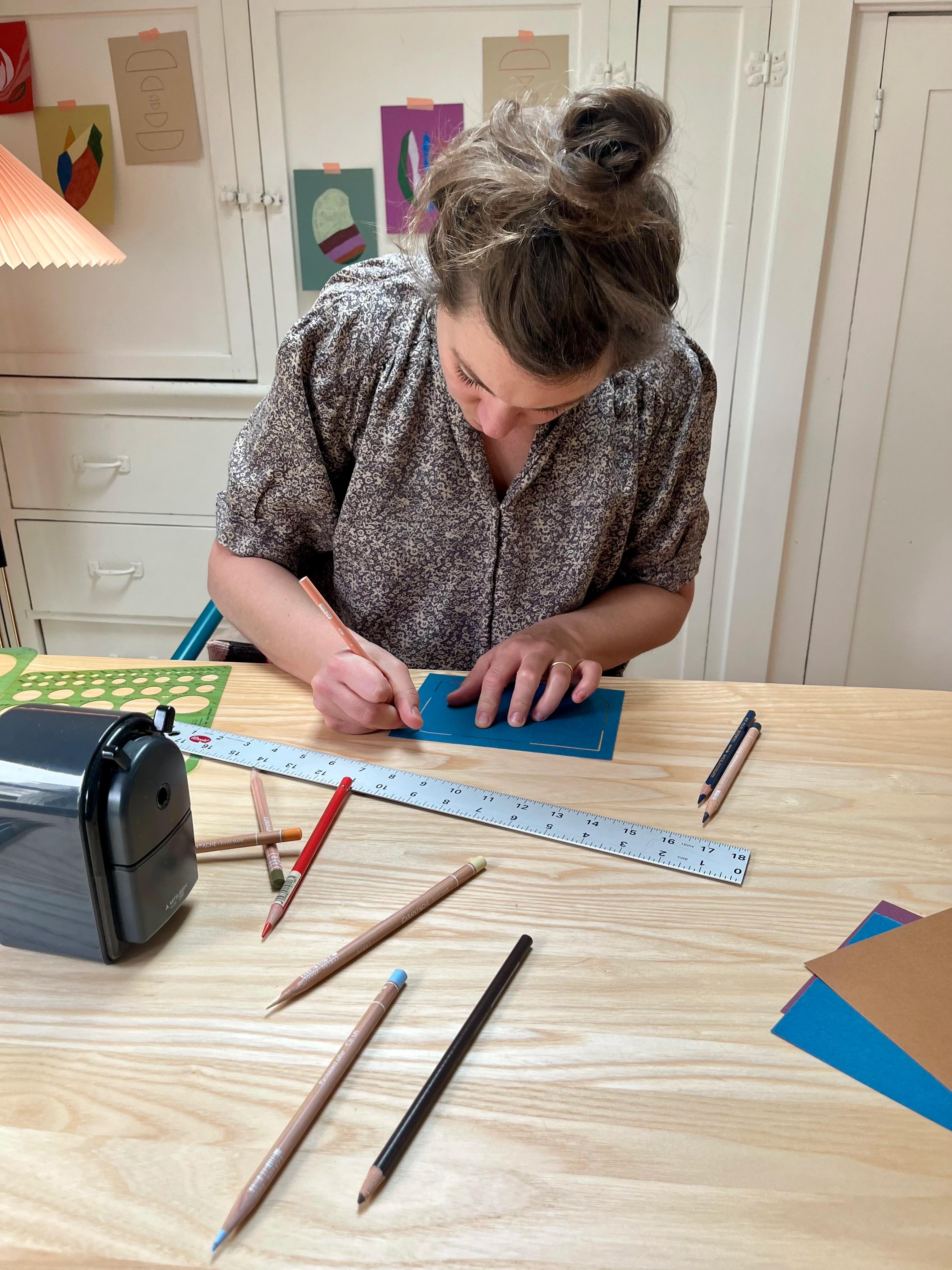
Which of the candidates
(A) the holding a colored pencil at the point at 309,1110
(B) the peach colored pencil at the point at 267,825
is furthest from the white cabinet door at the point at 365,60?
(A) the holding a colored pencil at the point at 309,1110

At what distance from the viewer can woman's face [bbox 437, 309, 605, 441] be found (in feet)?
2.74

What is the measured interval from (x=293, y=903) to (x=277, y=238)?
184 centimetres

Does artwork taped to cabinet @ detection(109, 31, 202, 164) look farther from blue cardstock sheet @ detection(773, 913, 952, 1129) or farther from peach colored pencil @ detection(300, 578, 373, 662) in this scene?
blue cardstock sheet @ detection(773, 913, 952, 1129)

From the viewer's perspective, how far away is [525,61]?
76.8 inches

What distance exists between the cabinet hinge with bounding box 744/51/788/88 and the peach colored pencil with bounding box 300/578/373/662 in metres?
1.66

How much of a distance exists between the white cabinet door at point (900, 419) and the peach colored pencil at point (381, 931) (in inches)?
73.2

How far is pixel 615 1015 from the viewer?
1.93 ft

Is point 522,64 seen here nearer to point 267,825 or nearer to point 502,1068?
point 267,825

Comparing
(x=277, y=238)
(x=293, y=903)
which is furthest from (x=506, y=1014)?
(x=277, y=238)

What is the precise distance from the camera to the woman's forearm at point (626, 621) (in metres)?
1.14

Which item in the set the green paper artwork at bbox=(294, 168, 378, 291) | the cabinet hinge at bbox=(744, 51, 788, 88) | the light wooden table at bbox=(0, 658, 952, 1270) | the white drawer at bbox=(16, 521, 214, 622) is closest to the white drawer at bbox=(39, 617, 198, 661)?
the white drawer at bbox=(16, 521, 214, 622)

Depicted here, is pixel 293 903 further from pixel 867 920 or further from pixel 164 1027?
pixel 867 920

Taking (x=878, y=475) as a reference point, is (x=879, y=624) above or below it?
below

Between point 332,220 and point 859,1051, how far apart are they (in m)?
2.04
